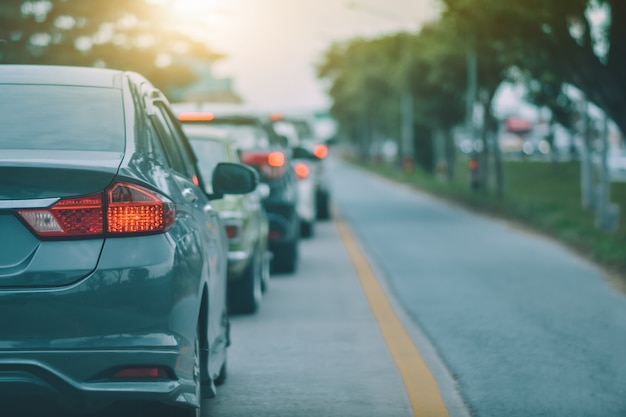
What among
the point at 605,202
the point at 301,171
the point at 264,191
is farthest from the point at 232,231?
the point at 605,202

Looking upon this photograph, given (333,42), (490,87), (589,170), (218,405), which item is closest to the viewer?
(218,405)

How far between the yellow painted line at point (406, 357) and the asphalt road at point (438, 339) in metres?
0.02

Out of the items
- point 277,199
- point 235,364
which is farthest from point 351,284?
point 235,364

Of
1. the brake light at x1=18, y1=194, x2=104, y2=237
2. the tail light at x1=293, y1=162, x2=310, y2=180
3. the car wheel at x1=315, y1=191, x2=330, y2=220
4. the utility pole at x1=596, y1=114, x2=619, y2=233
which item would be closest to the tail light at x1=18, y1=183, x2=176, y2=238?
the brake light at x1=18, y1=194, x2=104, y2=237

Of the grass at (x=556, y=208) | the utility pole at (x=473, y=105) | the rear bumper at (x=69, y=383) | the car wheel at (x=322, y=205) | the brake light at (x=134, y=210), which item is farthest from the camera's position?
the utility pole at (x=473, y=105)

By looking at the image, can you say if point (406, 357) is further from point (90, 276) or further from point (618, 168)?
point (618, 168)

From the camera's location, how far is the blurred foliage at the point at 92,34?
63.9 feet

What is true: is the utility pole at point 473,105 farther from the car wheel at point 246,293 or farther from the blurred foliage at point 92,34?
the car wheel at point 246,293

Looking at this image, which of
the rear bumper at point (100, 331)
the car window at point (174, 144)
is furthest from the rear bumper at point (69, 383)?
the car window at point (174, 144)

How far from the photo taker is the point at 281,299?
11.2 metres

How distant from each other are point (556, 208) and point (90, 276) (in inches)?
770

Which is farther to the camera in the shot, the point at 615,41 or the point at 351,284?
the point at 615,41

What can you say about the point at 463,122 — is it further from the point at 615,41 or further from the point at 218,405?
the point at 218,405

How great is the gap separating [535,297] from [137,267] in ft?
23.4
